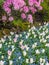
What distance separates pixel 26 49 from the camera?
5828mm

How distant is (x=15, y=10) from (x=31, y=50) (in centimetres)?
192

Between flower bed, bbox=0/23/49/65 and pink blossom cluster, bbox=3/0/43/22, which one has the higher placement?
pink blossom cluster, bbox=3/0/43/22

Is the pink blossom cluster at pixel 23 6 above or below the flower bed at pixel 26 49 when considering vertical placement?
above

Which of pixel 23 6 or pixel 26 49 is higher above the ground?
pixel 23 6

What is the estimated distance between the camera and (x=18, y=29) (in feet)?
25.2

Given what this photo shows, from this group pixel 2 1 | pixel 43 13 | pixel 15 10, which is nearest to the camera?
pixel 2 1

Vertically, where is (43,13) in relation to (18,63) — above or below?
above

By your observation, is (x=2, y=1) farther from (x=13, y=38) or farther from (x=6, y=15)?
(x=13, y=38)

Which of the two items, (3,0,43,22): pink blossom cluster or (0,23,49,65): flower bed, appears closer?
(0,23,49,65): flower bed

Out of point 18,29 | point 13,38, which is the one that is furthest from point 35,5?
point 13,38

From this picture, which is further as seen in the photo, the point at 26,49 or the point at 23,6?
the point at 23,6

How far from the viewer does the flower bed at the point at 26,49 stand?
5.42 m

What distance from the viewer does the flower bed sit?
5422 millimetres

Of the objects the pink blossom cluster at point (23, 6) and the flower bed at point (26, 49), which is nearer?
the flower bed at point (26, 49)
